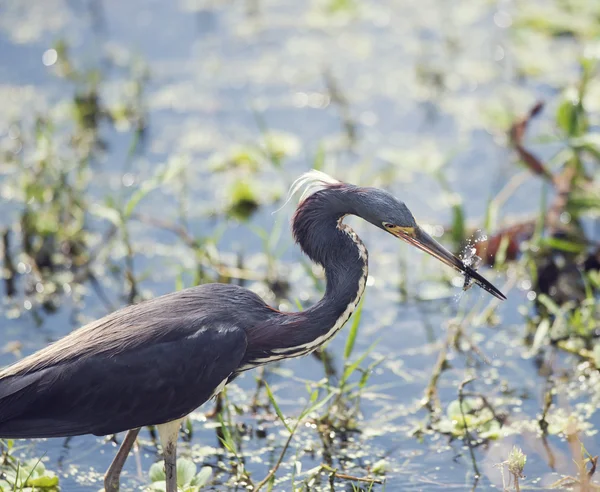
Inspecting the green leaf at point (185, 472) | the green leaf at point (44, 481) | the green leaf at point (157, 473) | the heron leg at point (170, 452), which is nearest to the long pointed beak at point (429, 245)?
the heron leg at point (170, 452)

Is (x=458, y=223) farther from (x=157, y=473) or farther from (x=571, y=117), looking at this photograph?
→ (x=157, y=473)

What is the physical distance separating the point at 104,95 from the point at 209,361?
15.5 ft

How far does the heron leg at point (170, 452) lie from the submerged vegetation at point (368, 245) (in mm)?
233

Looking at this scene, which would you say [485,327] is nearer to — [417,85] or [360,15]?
[417,85]

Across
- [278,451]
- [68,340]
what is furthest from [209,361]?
[278,451]

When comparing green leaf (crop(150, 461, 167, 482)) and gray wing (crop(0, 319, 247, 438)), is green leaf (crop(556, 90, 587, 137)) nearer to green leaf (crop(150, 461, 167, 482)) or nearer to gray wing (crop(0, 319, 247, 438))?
gray wing (crop(0, 319, 247, 438))

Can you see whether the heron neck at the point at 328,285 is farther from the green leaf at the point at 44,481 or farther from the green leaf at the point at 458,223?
the green leaf at the point at 458,223

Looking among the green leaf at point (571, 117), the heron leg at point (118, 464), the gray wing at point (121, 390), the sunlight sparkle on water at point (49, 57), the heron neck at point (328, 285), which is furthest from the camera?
the sunlight sparkle on water at point (49, 57)

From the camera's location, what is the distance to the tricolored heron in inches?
157

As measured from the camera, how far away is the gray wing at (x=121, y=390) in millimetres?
3996

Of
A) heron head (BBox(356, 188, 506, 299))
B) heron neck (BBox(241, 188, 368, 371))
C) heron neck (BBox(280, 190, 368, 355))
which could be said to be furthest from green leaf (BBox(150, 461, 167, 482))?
heron head (BBox(356, 188, 506, 299))

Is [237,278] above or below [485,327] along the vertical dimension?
above

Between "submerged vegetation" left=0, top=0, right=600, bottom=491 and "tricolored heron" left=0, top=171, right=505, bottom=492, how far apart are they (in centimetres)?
42

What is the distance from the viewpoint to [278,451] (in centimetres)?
484
